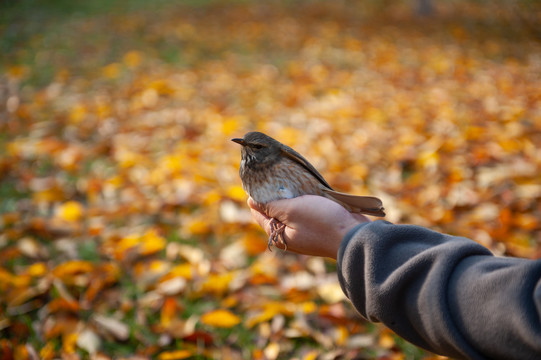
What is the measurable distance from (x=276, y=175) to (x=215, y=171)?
2381mm

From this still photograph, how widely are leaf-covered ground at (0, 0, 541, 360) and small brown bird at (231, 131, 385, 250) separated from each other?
967mm

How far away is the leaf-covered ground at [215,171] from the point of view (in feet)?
9.91

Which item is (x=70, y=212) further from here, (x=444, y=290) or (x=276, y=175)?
(x=444, y=290)

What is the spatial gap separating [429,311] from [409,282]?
0.44ft

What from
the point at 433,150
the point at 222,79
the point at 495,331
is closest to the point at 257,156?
the point at 495,331

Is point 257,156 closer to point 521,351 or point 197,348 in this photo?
point 197,348

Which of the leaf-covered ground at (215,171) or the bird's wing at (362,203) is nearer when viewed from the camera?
the bird's wing at (362,203)

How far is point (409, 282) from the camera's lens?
1585mm

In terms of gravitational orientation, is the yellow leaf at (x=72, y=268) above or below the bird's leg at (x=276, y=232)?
below

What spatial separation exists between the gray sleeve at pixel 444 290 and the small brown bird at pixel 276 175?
0.74 m

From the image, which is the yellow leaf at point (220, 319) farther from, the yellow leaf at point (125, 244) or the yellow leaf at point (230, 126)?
the yellow leaf at point (230, 126)

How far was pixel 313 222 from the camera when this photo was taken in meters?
2.20

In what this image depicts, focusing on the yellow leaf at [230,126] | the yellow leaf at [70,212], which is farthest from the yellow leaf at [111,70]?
the yellow leaf at [70,212]

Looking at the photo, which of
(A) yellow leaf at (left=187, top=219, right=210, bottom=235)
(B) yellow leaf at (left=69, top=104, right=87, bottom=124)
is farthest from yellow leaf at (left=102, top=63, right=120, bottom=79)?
(A) yellow leaf at (left=187, top=219, right=210, bottom=235)
